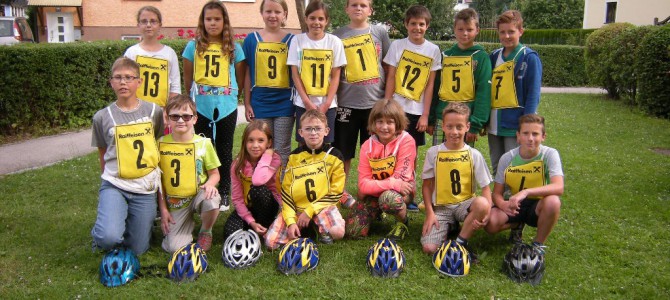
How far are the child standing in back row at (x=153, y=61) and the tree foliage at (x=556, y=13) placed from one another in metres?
54.3

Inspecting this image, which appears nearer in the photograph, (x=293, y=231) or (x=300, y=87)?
(x=293, y=231)

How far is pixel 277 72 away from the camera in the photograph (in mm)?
5613

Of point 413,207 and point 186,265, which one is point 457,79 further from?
point 186,265

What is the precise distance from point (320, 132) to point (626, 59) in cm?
1346

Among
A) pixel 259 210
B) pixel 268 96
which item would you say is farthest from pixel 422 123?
pixel 259 210

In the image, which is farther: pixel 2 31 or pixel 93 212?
pixel 2 31

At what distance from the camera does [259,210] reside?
5.14 meters

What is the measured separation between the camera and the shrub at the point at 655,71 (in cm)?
1296

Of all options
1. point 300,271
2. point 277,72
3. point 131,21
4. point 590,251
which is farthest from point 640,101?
point 131,21

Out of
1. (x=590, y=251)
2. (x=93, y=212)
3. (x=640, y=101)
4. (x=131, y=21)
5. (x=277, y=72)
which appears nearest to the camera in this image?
(x=590, y=251)

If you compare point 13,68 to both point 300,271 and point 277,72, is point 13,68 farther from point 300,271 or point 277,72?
point 300,271

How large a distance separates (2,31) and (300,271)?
1981 centimetres

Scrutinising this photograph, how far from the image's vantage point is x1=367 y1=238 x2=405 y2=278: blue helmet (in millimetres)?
4371

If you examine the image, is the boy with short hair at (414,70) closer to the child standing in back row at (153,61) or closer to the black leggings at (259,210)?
the black leggings at (259,210)
